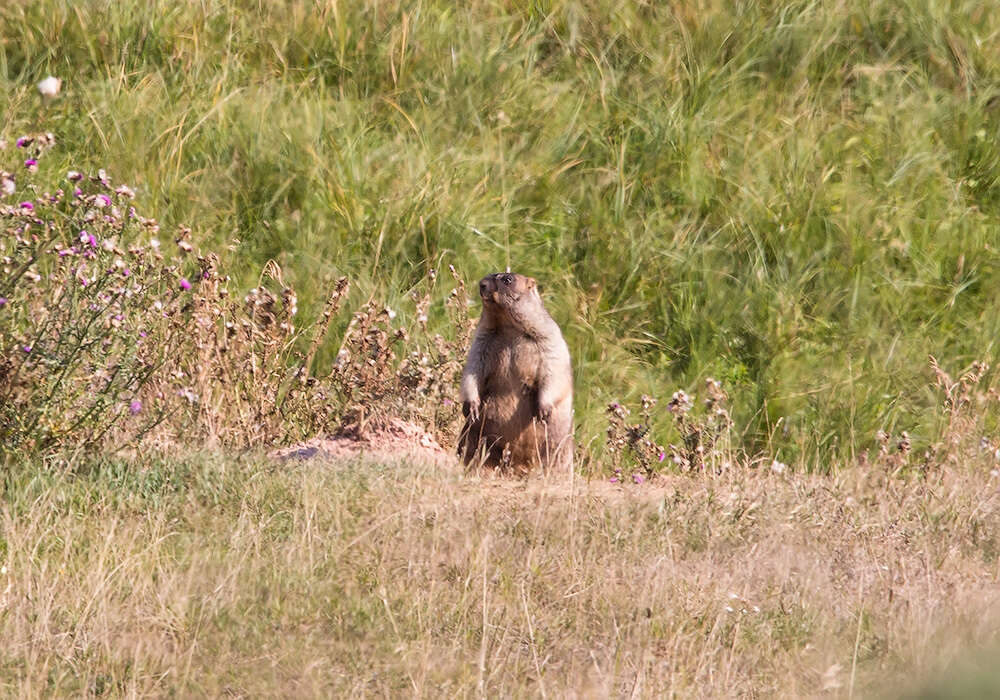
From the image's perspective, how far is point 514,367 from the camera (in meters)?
6.99

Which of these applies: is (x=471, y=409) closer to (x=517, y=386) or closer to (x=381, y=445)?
(x=517, y=386)

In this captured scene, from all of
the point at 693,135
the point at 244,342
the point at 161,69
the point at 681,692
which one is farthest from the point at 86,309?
the point at 693,135

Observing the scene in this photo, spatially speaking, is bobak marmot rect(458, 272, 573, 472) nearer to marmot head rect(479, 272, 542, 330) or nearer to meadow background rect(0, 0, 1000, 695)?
marmot head rect(479, 272, 542, 330)

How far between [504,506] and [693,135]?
506 centimetres

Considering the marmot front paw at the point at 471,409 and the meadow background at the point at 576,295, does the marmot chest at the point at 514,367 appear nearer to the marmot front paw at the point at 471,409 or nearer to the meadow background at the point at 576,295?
the marmot front paw at the point at 471,409

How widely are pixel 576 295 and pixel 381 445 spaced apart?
8.18 feet

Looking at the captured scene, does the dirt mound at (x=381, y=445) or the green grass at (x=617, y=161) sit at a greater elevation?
the green grass at (x=617, y=161)

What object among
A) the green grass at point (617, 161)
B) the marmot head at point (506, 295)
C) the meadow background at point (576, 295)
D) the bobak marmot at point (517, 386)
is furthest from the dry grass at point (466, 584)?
the green grass at point (617, 161)

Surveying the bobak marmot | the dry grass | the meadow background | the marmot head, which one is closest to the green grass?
the meadow background

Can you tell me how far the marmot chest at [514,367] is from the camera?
697 cm

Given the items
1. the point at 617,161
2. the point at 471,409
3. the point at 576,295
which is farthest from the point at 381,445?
the point at 617,161

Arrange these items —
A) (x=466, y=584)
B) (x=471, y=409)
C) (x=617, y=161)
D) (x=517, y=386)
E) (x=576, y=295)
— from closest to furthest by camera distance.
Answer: (x=466, y=584) < (x=471, y=409) < (x=517, y=386) < (x=576, y=295) < (x=617, y=161)

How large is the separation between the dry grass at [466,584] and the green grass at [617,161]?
2693 millimetres

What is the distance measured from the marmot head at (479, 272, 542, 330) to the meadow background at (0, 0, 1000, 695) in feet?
3.33
